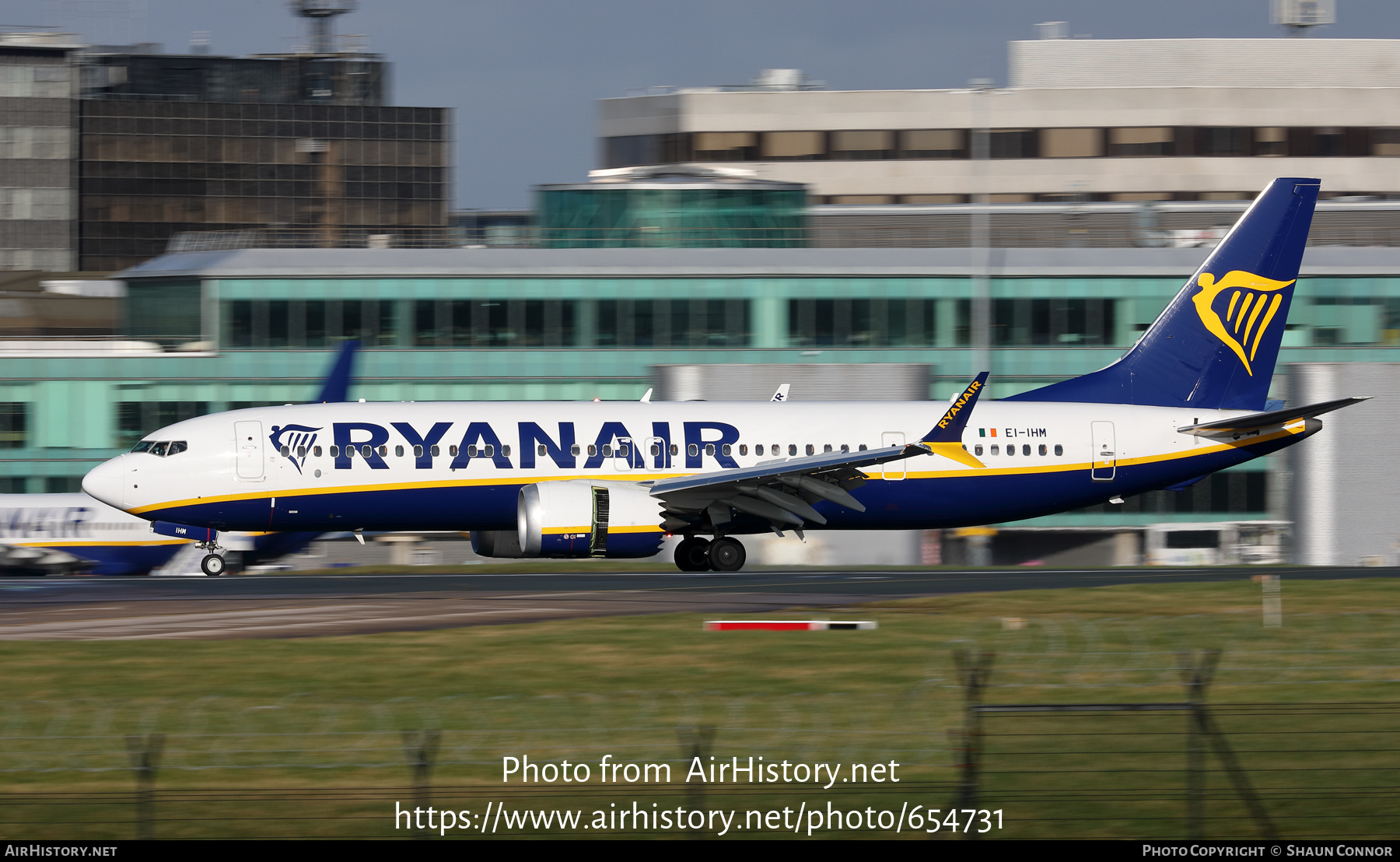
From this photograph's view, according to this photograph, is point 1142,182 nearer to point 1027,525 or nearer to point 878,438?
point 1027,525

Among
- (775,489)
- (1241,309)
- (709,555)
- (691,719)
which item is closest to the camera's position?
(691,719)

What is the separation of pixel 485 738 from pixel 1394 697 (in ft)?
36.3

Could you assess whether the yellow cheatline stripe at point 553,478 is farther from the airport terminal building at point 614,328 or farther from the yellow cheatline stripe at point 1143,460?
the airport terminal building at point 614,328

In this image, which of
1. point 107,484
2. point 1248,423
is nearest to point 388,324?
point 107,484

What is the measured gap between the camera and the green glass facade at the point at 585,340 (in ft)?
188

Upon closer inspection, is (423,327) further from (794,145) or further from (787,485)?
(794,145)

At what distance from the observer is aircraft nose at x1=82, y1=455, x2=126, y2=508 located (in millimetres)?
35500

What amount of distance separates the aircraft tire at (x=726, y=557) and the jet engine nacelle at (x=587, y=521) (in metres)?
2.83

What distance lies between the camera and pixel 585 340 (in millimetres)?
58062

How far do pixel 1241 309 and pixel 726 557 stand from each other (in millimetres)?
15108

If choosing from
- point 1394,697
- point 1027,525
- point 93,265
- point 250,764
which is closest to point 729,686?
point 250,764

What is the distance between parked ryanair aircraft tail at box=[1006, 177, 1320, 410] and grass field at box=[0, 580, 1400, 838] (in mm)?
14978

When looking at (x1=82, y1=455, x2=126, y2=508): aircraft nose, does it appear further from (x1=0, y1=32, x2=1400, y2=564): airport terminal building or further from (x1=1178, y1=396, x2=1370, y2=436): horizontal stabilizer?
(x1=1178, y1=396, x2=1370, y2=436): horizontal stabilizer

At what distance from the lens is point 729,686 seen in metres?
19.6
